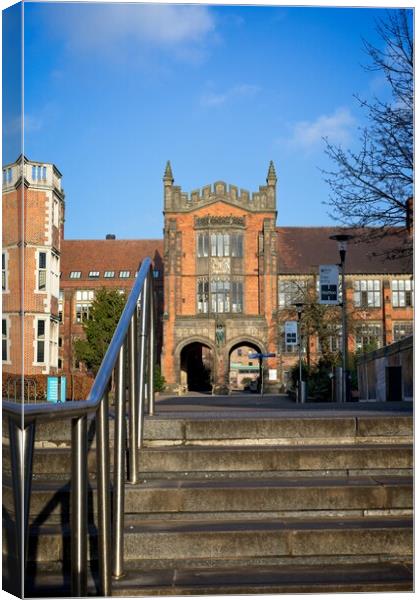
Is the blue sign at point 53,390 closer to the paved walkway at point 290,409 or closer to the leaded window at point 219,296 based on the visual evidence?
the paved walkway at point 290,409

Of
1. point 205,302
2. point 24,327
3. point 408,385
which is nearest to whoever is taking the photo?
point 24,327

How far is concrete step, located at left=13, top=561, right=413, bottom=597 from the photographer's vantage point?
12.4 feet

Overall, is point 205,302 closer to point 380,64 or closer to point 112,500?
point 380,64

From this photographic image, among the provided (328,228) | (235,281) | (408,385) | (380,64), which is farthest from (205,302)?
(380,64)

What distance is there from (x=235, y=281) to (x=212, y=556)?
4953 cm

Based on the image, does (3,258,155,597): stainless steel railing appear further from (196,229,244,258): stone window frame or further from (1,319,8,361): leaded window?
(196,229,244,258): stone window frame

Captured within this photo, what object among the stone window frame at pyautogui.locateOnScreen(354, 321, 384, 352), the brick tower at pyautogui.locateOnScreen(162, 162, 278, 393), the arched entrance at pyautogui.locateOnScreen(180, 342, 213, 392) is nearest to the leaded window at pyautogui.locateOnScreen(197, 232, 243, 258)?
the brick tower at pyautogui.locateOnScreen(162, 162, 278, 393)

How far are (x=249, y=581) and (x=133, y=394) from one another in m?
1.48

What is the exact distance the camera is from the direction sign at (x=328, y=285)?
20.7m

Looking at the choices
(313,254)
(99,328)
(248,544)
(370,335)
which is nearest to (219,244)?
(313,254)

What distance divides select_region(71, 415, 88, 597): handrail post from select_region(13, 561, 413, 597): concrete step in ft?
1.52

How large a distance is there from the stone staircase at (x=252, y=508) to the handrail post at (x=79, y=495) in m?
0.32

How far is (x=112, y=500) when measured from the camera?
4.26m

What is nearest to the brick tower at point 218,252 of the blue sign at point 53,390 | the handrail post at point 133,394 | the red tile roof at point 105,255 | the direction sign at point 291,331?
the red tile roof at point 105,255
